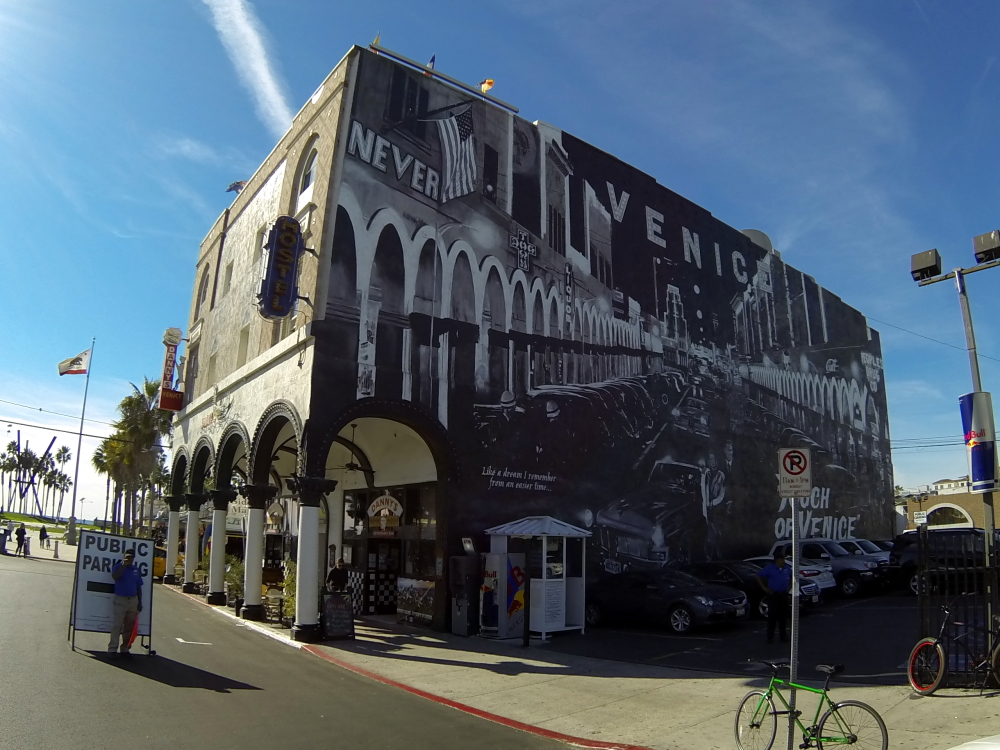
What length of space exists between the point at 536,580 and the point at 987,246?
458 inches

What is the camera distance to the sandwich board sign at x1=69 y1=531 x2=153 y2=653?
13516 mm

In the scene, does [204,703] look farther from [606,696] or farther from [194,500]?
[194,500]

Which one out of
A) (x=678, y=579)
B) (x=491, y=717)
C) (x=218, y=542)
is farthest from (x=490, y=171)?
(x=491, y=717)

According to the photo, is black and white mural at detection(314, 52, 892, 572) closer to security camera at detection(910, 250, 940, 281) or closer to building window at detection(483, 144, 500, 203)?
building window at detection(483, 144, 500, 203)

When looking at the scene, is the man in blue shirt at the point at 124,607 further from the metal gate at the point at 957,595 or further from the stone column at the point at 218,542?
the metal gate at the point at 957,595

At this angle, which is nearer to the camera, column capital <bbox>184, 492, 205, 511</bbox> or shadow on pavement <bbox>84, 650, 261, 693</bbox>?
shadow on pavement <bbox>84, 650, 261, 693</bbox>

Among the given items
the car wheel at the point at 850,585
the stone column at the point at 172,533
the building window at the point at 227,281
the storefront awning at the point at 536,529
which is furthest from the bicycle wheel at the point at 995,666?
the stone column at the point at 172,533

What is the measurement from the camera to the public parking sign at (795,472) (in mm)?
8805

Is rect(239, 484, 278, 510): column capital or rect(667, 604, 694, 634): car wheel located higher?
rect(239, 484, 278, 510): column capital

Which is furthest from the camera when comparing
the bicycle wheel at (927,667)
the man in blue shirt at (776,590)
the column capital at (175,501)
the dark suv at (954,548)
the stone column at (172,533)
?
the stone column at (172,533)


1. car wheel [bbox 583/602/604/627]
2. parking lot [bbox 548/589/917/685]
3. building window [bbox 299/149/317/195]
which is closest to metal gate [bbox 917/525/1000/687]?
parking lot [bbox 548/589/917/685]

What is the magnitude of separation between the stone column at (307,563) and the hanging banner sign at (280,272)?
442 cm

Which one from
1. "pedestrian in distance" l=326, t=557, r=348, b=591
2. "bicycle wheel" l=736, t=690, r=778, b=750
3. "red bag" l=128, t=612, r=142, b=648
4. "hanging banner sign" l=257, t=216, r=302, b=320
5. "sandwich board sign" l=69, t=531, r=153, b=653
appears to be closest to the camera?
"bicycle wheel" l=736, t=690, r=778, b=750

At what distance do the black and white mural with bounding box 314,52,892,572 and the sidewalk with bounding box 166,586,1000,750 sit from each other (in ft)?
15.7
